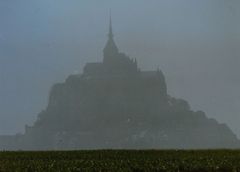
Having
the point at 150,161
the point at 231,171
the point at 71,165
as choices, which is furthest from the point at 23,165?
the point at 231,171

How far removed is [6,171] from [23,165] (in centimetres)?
349

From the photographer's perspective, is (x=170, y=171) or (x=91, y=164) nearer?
(x=170, y=171)

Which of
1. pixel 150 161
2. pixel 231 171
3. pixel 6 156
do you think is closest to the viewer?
pixel 231 171

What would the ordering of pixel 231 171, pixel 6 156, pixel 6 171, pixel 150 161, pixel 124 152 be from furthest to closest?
pixel 124 152 → pixel 6 156 → pixel 150 161 → pixel 231 171 → pixel 6 171

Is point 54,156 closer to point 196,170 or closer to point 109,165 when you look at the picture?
point 109,165

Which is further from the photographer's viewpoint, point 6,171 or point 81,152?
point 81,152

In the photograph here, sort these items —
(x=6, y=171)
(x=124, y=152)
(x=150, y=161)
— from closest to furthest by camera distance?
(x=6, y=171), (x=150, y=161), (x=124, y=152)

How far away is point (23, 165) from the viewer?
33656mm

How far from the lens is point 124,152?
4431cm

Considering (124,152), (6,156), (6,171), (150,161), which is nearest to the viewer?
(6,171)

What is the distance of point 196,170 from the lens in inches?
1288

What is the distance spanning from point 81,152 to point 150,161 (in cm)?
1103

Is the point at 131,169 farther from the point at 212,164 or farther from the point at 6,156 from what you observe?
the point at 6,156

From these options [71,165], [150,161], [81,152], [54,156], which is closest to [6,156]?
[54,156]
